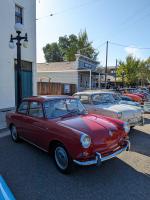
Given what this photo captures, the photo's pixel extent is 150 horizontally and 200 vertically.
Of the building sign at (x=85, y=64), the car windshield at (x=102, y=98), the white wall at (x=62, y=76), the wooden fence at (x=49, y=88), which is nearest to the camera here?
the car windshield at (x=102, y=98)

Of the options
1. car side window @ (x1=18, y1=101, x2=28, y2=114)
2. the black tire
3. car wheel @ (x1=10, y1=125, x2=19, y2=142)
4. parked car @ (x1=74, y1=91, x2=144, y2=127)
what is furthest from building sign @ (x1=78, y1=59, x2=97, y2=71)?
the black tire

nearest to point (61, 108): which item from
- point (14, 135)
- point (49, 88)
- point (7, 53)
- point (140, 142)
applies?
point (14, 135)

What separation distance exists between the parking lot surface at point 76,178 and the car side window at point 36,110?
40.4 inches

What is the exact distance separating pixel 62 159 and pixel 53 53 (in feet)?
184

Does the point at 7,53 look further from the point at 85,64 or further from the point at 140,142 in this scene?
the point at 85,64

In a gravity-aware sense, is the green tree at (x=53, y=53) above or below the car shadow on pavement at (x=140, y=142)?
above

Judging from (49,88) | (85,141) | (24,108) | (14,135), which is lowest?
(14,135)

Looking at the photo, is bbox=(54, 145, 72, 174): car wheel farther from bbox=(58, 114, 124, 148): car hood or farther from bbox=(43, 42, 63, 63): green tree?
bbox=(43, 42, 63, 63): green tree

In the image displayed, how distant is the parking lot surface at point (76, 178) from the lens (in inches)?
125

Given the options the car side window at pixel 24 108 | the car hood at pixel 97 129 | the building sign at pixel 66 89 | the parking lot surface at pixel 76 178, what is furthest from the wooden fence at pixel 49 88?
the car hood at pixel 97 129

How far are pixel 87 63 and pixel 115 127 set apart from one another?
78.9ft

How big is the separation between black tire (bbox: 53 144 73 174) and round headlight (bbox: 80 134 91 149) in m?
0.44

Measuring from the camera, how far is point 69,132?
11.9 ft

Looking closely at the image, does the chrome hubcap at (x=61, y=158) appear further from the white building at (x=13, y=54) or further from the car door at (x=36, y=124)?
the white building at (x=13, y=54)
